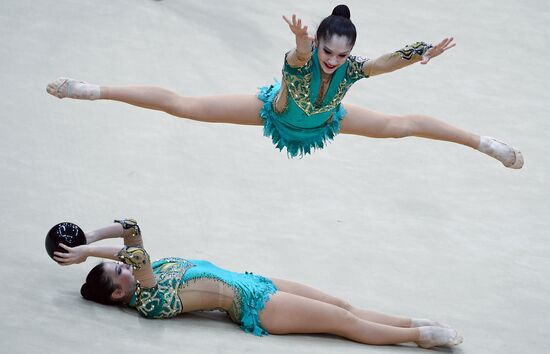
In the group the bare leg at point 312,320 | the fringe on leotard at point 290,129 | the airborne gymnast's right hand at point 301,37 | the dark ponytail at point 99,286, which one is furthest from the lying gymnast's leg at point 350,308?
the airborne gymnast's right hand at point 301,37

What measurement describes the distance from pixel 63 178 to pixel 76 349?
6.55 feet

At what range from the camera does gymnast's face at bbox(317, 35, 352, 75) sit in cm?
439

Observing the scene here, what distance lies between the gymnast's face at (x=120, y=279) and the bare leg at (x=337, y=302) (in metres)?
0.73

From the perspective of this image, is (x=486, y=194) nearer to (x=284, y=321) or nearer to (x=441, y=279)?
(x=441, y=279)

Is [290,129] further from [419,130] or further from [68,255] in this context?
[68,255]

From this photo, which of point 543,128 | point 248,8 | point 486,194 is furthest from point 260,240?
point 248,8

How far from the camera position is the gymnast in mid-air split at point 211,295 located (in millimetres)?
4285

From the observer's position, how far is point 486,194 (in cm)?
634

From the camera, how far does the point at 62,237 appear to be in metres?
4.17

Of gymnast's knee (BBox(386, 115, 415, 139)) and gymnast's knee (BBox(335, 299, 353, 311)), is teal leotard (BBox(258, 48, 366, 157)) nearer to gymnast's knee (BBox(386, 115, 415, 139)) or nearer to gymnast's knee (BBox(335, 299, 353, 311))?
gymnast's knee (BBox(386, 115, 415, 139))

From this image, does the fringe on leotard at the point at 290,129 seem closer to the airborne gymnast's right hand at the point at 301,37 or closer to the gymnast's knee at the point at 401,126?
the gymnast's knee at the point at 401,126

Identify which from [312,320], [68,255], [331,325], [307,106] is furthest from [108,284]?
[307,106]

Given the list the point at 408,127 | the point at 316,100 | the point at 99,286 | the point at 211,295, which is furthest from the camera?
the point at 408,127

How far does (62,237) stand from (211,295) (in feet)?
2.46
